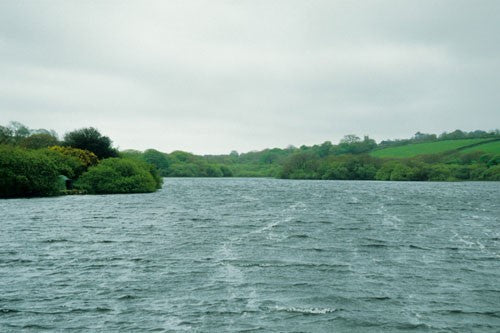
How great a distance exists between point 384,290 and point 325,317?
435 cm

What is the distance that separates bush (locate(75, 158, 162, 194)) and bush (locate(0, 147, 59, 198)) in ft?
41.9

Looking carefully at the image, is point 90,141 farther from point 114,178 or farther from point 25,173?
point 25,173

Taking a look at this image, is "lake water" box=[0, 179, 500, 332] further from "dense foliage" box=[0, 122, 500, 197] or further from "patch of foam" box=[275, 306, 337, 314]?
"dense foliage" box=[0, 122, 500, 197]

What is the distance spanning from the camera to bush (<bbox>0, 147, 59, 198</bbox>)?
66.0 meters

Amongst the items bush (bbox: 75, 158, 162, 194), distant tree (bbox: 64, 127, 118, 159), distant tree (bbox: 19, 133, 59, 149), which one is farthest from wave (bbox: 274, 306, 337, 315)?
distant tree (bbox: 19, 133, 59, 149)

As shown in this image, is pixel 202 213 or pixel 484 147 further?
pixel 484 147

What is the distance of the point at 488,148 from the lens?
568 feet

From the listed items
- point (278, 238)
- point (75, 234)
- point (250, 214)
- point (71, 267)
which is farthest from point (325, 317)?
point (250, 214)

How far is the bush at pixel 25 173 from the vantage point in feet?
217

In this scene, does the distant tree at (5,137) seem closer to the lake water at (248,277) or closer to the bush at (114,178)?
the bush at (114,178)

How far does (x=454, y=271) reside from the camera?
882 inches

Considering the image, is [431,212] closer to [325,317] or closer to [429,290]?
[429,290]

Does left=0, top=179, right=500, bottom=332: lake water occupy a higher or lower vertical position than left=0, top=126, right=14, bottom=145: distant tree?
lower

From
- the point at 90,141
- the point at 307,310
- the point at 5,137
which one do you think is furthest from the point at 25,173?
the point at 307,310
